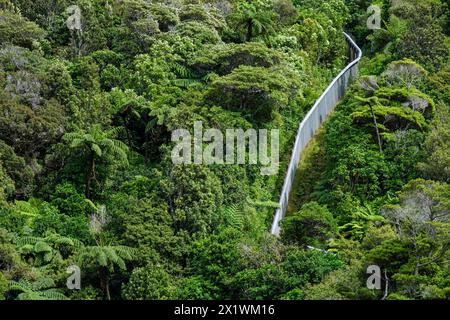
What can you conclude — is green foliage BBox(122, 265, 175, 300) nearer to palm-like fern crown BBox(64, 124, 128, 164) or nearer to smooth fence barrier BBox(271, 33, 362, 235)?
smooth fence barrier BBox(271, 33, 362, 235)

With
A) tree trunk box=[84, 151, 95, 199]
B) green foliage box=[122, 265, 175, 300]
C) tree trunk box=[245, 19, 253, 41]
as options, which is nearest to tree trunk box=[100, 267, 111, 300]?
green foliage box=[122, 265, 175, 300]

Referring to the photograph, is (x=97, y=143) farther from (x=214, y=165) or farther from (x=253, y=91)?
(x=253, y=91)

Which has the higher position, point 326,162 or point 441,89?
point 441,89

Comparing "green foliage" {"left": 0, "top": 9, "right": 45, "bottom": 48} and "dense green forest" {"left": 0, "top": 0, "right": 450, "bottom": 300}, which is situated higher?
"green foliage" {"left": 0, "top": 9, "right": 45, "bottom": 48}

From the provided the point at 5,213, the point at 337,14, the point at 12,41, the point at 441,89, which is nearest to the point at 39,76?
the point at 12,41

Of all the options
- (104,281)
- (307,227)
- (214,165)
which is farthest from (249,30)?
(104,281)

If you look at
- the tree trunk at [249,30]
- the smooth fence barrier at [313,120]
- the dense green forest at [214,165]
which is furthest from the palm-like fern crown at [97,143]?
the tree trunk at [249,30]

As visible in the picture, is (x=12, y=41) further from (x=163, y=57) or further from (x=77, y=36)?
(x=163, y=57)
